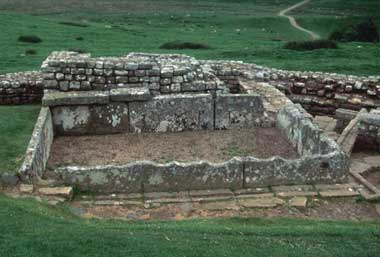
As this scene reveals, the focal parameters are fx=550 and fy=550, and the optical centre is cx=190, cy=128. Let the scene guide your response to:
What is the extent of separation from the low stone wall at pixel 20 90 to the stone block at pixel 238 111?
523cm

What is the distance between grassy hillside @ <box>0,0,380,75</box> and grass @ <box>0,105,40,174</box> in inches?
353

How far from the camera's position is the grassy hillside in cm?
2673

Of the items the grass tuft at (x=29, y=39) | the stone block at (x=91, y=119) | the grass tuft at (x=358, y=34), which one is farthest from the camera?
the grass tuft at (x=358, y=34)

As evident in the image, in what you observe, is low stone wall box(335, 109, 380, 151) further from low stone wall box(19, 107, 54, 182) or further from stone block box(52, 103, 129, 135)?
low stone wall box(19, 107, 54, 182)

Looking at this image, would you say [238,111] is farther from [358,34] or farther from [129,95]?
[358,34]

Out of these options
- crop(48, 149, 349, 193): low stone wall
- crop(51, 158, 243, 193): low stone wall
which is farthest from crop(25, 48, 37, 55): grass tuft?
crop(51, 158, 243, 193): low stone wall

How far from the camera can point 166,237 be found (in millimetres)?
7219

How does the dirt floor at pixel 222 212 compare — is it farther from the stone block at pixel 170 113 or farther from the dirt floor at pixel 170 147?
the stone block at pixel 170 113

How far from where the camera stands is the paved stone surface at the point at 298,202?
925 cm

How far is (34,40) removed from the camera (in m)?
32.1

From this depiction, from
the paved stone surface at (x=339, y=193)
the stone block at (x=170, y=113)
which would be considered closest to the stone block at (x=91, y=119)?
the stone block at (x=170, y=113)

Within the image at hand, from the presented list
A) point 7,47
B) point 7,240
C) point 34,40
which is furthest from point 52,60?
point 34,40

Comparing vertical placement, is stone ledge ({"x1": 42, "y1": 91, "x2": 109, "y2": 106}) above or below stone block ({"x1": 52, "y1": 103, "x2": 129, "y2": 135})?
above

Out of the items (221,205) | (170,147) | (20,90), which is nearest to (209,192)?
(221,205)
